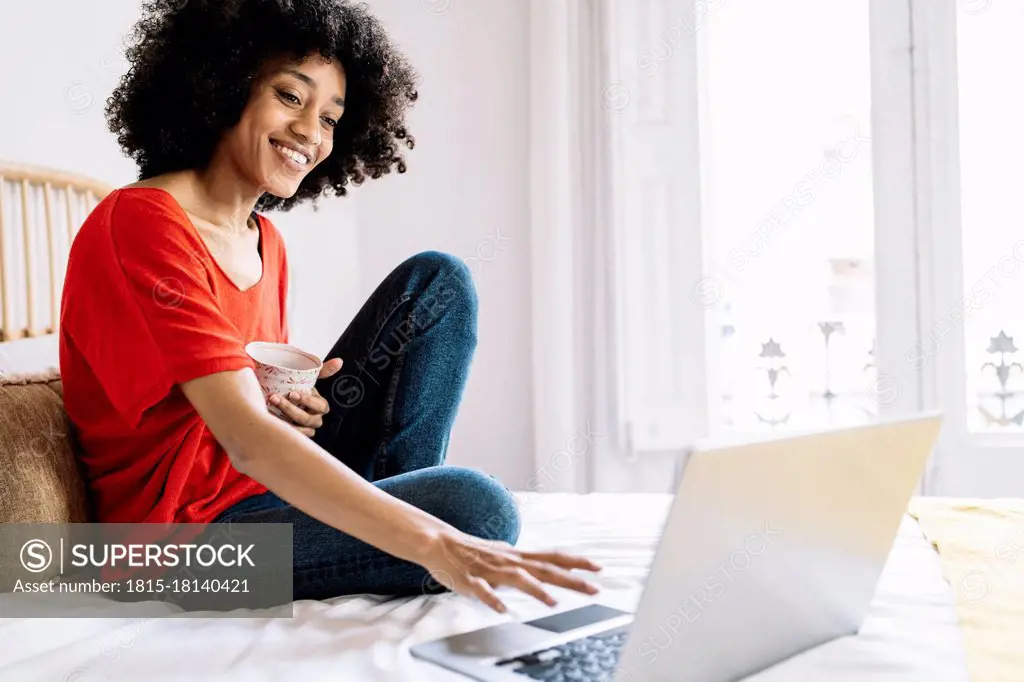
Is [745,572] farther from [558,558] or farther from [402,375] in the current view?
[402,375]

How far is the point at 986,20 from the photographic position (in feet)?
7.87

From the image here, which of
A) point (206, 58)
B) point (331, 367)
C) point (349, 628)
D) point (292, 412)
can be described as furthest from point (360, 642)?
point (206, 58)

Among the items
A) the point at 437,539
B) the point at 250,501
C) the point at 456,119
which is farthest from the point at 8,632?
the point at 456,119

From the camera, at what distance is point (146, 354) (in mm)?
914

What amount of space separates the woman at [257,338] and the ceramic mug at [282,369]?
0.02 m

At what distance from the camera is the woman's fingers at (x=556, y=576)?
2.24 feet

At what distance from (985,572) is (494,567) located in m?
0.58

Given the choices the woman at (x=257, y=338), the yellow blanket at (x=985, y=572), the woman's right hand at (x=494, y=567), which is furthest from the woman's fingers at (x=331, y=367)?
the yellow blanket at (x=985, y=572)

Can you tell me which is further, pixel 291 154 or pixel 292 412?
pixel 291 154

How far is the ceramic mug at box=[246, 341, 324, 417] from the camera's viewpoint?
3.28 feet

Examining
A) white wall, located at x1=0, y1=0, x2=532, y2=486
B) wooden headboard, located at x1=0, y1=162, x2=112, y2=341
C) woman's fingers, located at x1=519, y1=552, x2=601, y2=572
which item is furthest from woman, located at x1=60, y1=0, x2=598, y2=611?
white wall, located at x1=0, y1=0, x2=532, y2=486

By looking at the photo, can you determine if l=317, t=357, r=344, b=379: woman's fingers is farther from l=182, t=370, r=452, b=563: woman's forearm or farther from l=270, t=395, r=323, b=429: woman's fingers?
l=182, t=370, r=452, b=563: woman's forearm

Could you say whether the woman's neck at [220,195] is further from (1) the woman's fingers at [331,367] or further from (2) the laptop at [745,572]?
(2) the laptop at [745,572]

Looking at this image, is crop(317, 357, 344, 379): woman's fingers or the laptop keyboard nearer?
the laptop keyboard
